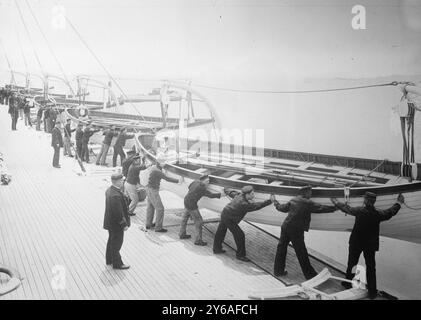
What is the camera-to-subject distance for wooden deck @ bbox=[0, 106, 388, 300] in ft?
16.4

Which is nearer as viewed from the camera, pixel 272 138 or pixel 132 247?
pixel 132 247

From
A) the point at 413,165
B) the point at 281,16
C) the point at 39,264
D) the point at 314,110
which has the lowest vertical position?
the point at 39,264

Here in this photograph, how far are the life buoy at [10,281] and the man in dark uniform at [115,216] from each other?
1.23 m

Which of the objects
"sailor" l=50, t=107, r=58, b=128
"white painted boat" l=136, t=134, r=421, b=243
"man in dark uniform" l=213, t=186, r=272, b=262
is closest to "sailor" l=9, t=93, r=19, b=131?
"sailor" l=50, t=107, r=58, b=128

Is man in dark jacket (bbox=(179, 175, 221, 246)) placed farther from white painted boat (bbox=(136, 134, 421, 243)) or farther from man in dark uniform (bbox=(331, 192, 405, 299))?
man in dark uniform (bbox=(331, 192, 405, 299))

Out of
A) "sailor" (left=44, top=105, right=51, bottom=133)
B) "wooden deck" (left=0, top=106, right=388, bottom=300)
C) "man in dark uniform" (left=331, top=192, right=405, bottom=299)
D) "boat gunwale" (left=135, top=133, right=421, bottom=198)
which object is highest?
"sailor" (left=44, top=105, right=51, bottom=133)

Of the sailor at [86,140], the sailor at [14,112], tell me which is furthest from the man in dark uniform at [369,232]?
the sailor at [14,112]

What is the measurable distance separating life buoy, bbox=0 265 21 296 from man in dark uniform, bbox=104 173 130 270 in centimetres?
123

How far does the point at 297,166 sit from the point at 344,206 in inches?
112

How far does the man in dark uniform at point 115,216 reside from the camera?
5176mm

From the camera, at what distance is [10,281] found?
16.1 ft

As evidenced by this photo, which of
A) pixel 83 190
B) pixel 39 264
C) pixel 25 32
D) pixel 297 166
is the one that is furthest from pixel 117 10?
pixel 39 264

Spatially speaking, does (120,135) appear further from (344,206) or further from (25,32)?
(344,206)

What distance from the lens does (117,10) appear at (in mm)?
9961
